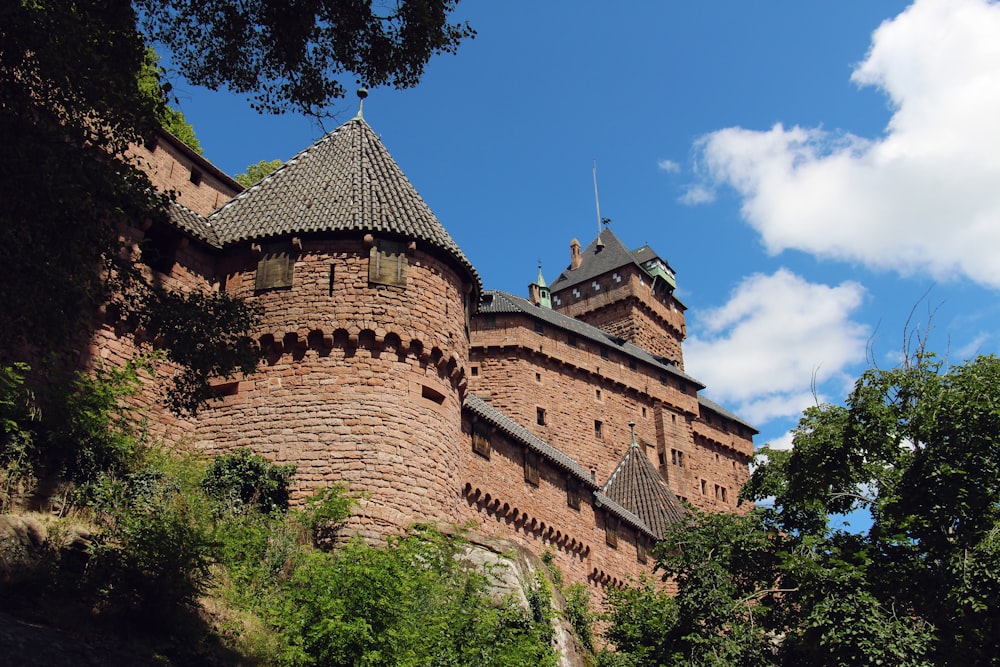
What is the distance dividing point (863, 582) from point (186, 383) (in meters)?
10.5

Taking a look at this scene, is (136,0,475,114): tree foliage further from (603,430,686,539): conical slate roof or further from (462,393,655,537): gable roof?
(603,430,686,539): conical slate roof

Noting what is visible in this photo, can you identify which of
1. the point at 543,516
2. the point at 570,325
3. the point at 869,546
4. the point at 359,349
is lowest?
the point at 869,546

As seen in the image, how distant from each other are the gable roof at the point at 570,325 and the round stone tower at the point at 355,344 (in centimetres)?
2153

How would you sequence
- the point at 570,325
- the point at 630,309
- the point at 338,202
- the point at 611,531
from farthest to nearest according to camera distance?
the point at 630,309 → the point at 570,325 → the point at 611,531 → the point at 338,202

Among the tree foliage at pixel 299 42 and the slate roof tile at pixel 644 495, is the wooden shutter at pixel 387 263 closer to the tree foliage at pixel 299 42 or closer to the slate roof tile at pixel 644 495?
the tree foliage at pixel 299 42

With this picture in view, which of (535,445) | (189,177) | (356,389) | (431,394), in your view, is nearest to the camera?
(356,389)

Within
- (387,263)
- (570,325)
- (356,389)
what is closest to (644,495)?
(570,325)

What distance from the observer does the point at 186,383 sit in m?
11.2

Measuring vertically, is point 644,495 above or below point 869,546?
above

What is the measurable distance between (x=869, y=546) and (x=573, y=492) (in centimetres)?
1095

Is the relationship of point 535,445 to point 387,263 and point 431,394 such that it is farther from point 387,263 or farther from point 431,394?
point 387,263

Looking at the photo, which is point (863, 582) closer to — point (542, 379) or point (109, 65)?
point (109, 65)

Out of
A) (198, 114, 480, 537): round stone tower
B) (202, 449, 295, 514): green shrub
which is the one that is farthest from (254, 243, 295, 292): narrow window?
(202, 449, 295, 514): green shrub

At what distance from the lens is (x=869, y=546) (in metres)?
14.7
